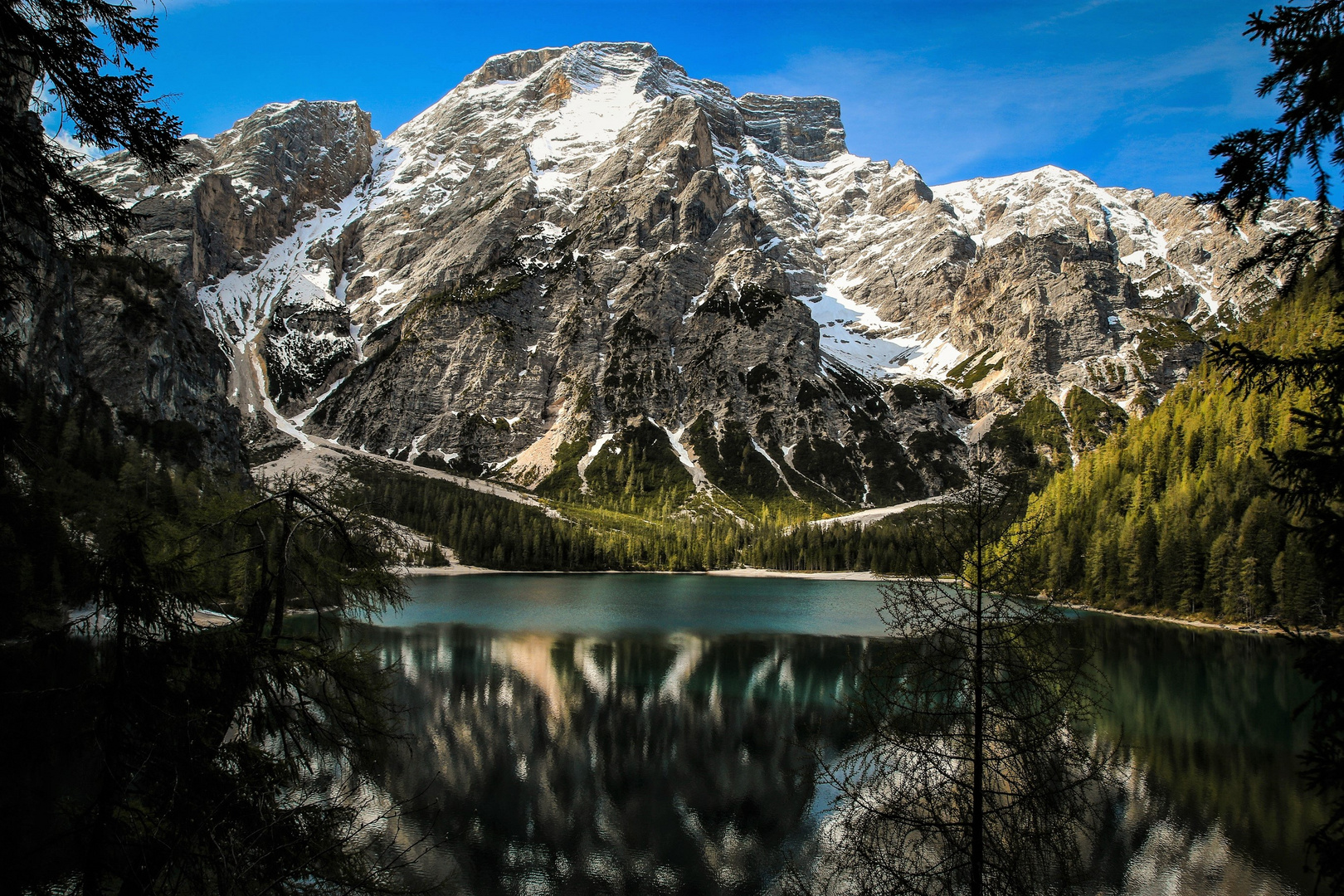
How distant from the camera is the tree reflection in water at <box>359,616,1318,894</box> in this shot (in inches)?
745

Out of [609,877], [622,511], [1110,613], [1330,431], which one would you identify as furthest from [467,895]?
[622,511]

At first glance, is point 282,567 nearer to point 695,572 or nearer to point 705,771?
point 705,771

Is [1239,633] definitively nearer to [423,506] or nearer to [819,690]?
[819,690]

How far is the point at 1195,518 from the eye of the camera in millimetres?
68250

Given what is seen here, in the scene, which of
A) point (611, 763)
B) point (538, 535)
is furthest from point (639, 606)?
point (538, 535)

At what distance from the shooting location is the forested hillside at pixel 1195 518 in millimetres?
58812

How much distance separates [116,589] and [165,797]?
2.07 metres

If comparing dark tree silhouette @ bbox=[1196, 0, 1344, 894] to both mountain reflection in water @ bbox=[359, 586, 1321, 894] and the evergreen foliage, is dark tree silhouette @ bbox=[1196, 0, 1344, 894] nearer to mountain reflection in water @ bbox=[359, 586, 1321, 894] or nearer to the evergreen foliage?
mountain reflection in water @ bbox=[359, 586, 1321, 894]

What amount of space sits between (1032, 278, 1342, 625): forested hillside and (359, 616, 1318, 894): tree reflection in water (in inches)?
637

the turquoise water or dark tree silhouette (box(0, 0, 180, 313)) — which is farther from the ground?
dark tree silhouette (box(0, 0, 180, 313))

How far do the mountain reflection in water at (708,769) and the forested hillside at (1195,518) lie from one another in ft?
52.2

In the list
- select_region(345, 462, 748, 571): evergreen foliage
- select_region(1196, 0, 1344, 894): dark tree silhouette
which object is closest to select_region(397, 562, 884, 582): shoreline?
select_region(345, 462, 748, 571): evergreen foliage

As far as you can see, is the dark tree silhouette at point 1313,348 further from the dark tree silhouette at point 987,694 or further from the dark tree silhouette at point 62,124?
the dark tree silhouette at point 62,124

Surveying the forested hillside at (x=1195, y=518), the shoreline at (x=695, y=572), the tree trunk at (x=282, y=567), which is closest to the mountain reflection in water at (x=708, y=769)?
the tree trunk at (x=282, y=567)
